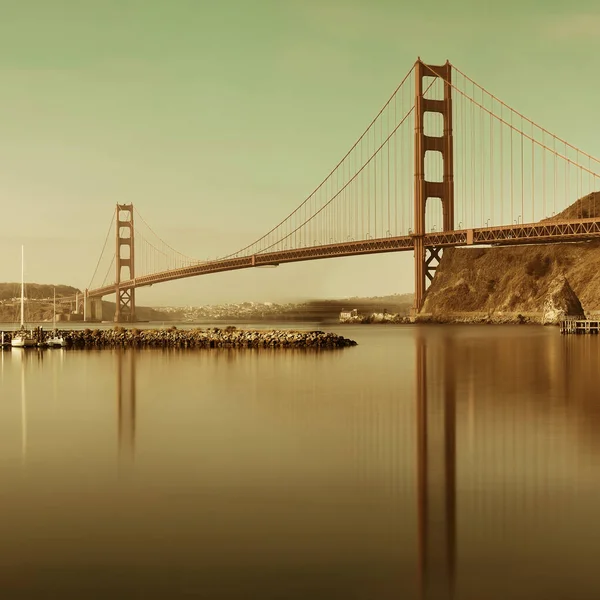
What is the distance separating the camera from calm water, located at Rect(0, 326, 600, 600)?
5.44 metres

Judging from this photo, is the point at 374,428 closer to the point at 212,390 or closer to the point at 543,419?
the point at 543,419

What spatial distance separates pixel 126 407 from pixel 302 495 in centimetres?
864

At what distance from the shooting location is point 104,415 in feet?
48.1

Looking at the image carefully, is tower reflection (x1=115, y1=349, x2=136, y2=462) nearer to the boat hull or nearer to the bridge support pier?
the boat hull

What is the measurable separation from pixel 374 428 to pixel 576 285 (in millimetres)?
63637

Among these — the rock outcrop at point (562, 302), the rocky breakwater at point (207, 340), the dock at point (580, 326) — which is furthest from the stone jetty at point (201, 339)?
the rock outcrop at point (562, 302)

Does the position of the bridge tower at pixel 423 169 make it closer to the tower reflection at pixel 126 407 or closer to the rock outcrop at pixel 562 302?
the rock outcrop at pixel 562 302

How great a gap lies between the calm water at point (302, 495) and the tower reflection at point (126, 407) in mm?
80

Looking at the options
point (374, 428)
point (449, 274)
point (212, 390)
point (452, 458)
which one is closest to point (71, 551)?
point (452, 458)

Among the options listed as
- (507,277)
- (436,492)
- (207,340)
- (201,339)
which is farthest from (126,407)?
(507,277)

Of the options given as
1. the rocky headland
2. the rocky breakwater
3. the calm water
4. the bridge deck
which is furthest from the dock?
the calm water

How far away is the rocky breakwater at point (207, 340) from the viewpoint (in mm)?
38906

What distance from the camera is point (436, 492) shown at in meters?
7.85

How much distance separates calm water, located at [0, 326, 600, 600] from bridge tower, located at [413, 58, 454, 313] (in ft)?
164
